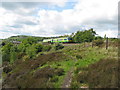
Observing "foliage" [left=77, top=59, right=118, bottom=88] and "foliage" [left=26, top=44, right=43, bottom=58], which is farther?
"foliage" [left=26, top=44, right=43, bottom=58]

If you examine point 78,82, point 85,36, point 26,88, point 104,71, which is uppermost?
point 85,36

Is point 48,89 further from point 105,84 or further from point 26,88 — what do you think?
point 105,84

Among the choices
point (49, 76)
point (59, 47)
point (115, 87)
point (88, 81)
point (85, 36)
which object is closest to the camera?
point (115, 87)

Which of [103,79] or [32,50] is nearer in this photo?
[103,79]

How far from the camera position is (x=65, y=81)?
9.33 m

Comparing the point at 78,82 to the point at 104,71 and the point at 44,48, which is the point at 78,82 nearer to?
the point at 104,71

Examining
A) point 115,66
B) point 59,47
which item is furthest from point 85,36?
point 115,66

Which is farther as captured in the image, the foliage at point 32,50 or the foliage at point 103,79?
the foliage at point 32,50

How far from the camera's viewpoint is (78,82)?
8570 mm

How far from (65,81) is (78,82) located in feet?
4.07

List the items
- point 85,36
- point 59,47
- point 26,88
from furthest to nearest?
point 85,36
point 59,47
point 26,88

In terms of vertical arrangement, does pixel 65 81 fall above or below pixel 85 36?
below

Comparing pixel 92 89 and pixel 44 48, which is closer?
pixel 92 89

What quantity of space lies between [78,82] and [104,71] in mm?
2516
